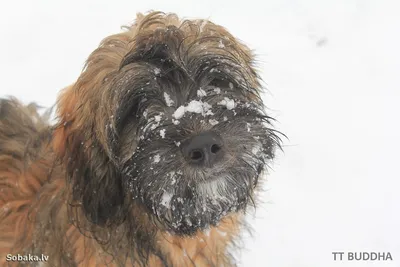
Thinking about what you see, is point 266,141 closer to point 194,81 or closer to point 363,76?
point 194,81

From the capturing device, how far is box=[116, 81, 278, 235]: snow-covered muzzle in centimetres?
244

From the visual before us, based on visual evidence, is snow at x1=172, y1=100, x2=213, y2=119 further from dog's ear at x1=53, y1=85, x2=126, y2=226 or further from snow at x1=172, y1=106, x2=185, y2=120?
dog's ear at x1=53, y1=85, x2=126, y2=226

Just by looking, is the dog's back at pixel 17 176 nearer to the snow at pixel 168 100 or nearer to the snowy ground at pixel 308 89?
the snow at pixel 168 100

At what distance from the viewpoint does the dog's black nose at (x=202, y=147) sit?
237 centimetres

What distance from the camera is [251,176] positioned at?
270 cm

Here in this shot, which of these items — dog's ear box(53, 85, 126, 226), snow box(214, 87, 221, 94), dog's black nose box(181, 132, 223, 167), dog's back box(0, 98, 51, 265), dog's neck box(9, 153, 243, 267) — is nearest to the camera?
dog's black nose box(181, 132, 223, 167)

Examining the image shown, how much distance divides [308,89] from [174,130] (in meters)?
3.00

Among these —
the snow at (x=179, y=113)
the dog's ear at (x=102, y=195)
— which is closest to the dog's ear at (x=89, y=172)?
the dog's ear at (x=102, y=195)

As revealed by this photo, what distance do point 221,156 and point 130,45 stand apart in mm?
770

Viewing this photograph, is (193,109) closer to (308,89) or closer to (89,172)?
(89,172)

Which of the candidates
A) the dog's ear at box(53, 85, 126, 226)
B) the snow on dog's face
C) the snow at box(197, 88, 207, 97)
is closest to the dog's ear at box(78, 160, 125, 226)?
the dog's ear at box(53, 85, 126, 226)

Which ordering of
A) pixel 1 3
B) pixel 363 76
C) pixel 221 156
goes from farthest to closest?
pixel 1 3, pixel 363 76, pixel 221 156

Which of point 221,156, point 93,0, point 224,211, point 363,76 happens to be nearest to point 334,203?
point 363,76

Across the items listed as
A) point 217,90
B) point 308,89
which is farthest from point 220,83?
point 308,89
